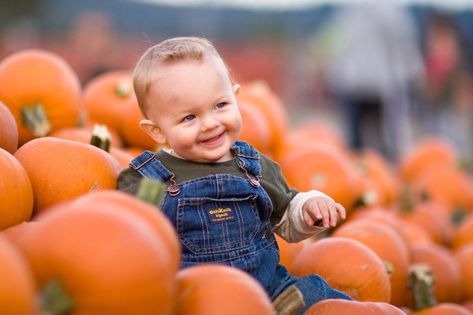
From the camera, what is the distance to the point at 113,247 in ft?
5.49

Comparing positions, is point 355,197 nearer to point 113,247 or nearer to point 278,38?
point 113,247

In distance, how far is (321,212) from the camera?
2.48 m

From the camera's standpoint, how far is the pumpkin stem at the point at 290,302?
7.04ft

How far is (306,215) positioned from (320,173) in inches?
60.6

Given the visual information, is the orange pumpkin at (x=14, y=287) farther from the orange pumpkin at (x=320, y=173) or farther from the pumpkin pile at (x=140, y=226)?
the orange pumpkin at (x=320, y=173)

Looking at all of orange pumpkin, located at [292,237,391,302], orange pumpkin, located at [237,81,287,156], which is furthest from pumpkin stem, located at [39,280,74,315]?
orange pumpkin, located at [237,81,287,156]

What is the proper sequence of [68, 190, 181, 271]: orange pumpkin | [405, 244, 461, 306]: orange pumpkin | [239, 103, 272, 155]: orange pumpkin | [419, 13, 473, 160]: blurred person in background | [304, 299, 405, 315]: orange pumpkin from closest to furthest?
[68, 190, 181, 271]: orange pumpkin, [304, 299, 405, 315]: orange pumpkin, [405, 244, 461, 306]: orange pumpkin, [239, 103, 272, 155]: orange pumpkin, [419, 13, 473, 160]: blurred person in background

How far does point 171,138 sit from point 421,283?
134cm

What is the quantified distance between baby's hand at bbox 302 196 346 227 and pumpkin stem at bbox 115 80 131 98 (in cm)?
189

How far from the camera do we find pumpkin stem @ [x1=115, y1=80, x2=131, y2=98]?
13.8 ft

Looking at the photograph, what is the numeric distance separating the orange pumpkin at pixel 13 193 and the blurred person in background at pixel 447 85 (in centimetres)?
949

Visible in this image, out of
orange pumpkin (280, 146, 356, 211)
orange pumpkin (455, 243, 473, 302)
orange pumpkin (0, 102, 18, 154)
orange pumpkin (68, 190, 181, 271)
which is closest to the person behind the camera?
orange pumpkin (68, 190, 181, 271)

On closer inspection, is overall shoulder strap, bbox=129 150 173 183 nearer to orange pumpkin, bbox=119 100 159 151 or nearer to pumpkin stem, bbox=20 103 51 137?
pumpkin stem, bbox=20 103 51 137

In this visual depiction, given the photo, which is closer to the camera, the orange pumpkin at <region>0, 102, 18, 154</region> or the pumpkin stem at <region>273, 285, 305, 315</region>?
the pumpkin stem at <region>273, 285, 305, 315</region>
